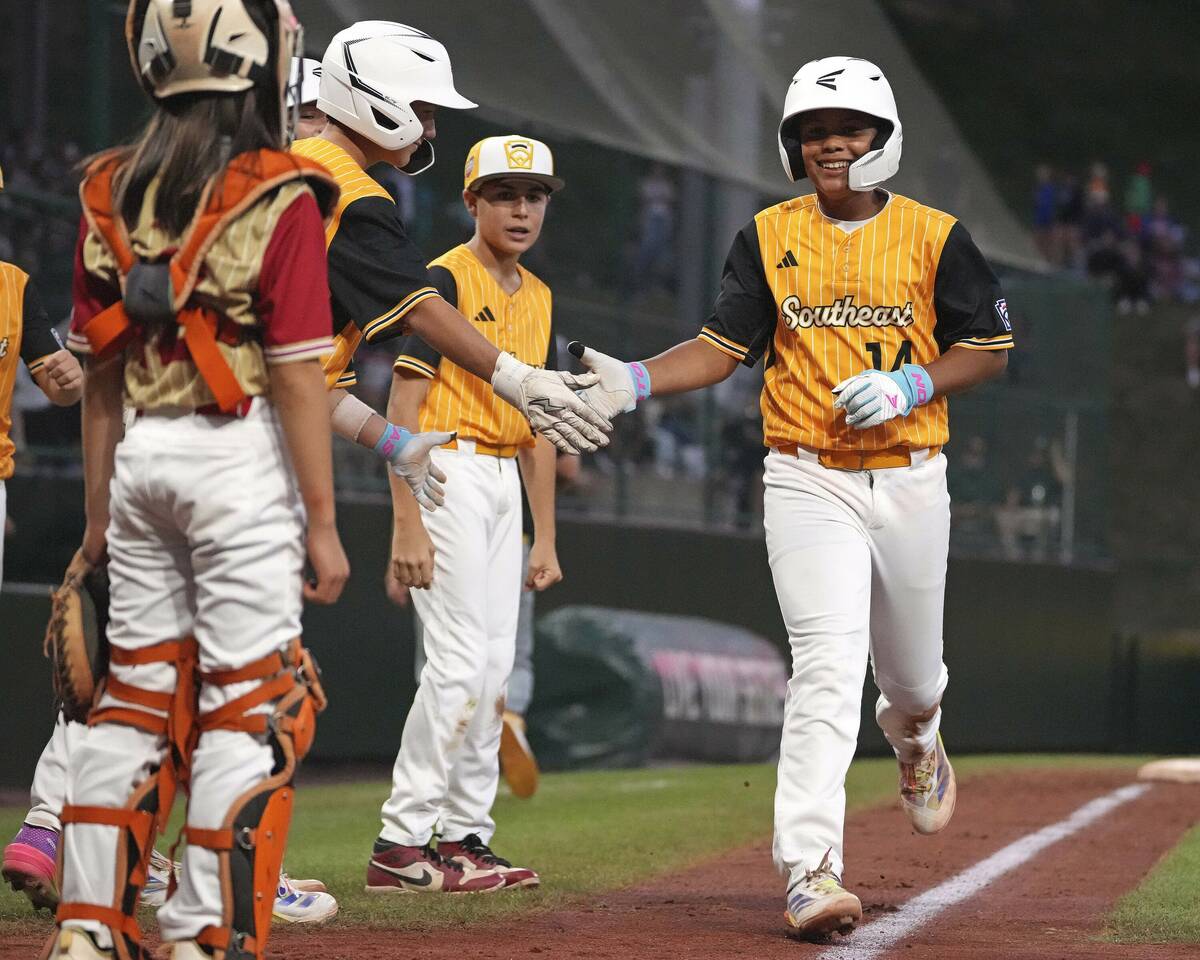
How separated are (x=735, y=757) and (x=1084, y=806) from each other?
4228mm

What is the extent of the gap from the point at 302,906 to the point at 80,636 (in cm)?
162

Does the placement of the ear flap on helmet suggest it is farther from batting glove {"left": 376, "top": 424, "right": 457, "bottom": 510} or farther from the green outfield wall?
the green outfield wall

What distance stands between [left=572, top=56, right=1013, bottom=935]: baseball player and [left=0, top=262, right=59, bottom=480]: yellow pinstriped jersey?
1830 mm

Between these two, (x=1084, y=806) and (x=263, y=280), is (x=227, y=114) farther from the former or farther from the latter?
(x=1084, y=806)

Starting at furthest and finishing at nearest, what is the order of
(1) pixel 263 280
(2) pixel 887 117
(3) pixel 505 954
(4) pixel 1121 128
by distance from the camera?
1. (4) pixel 1121 128
2. (2) pixel 887 117
3. (3) pixel 505 954
4. (1) pixel 263 280

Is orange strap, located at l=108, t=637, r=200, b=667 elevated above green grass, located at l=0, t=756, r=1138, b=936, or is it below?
above

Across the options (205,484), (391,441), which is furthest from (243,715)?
(391,441)

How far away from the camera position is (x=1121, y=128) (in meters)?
38.5

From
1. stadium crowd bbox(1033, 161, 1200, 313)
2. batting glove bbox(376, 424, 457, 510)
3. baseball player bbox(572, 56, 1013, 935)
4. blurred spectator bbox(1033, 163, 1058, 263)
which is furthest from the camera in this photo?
blurred spectator bbox(1033, 163, 1058, 263)

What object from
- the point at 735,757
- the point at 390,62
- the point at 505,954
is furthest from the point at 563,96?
the point at 505,954

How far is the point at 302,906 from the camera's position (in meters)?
5.20

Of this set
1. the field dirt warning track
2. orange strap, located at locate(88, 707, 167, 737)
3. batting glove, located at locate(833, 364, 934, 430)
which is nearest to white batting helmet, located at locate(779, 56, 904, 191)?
batting glove, located at locate(833, 364, 934, 430)

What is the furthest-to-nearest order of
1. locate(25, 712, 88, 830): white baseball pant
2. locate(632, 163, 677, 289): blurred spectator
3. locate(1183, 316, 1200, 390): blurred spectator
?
locate(1183, 316, 1200, 390): blurred spectator
locate(632, 163, 677, 289): blurred spectator
locate(25, 712, 88, 830): white baseball pant

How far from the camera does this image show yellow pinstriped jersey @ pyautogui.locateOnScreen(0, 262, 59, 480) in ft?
18.6
